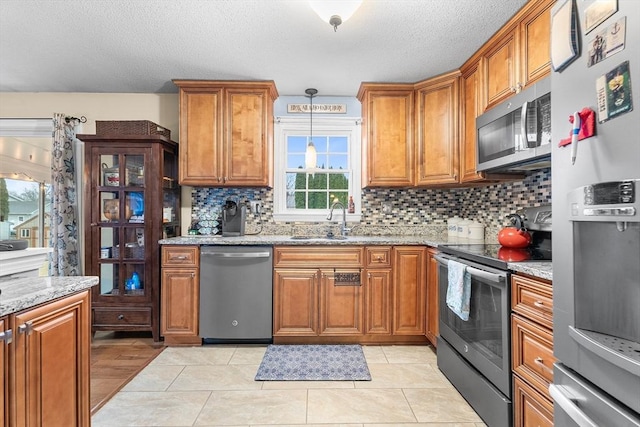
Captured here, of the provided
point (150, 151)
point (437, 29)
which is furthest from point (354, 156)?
point (150, 151)

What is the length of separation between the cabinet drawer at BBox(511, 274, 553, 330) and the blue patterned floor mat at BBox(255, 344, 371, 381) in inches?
46.6

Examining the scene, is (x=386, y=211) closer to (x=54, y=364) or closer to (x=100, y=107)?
(x=54, y=364)

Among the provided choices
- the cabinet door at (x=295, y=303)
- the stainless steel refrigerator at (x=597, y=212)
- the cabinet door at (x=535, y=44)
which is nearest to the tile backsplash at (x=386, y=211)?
the cabinet door at (x=295, y=303)

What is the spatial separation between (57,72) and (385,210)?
135 inches

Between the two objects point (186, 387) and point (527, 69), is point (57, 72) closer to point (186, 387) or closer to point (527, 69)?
point (186, 387)

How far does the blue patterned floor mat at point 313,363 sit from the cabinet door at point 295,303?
15cm

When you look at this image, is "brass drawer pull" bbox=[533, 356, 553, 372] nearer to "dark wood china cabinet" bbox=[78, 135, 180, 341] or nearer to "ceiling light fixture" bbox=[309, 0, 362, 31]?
"ceiling light fixture" bbox=[309, 0, 362, 31]

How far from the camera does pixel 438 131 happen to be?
2.96 meters

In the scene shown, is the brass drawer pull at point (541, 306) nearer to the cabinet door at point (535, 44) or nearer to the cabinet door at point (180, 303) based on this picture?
the cabinet door at point (535, 44)

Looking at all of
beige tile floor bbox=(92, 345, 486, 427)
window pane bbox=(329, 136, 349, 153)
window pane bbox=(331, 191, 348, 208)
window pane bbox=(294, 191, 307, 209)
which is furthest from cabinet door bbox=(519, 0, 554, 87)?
window pane bbox=(294, 191, 307, 209)

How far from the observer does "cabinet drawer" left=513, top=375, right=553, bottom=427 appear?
1368 mm

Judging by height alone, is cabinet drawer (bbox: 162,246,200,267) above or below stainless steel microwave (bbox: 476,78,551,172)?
below

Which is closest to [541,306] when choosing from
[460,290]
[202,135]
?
[460,290]

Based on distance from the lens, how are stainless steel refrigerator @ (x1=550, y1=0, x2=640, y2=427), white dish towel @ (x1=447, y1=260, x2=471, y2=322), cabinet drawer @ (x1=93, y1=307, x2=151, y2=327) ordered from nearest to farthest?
1. stainless steel refrigerator @ (x1=550, y1=0, x2=640, y2=427)
2. white dish towel @ (x1=447, y1=260, x2=471, y2=322)
3. cabinet drawer @ (x1=93, y1=307, x2=151, y2=327)
